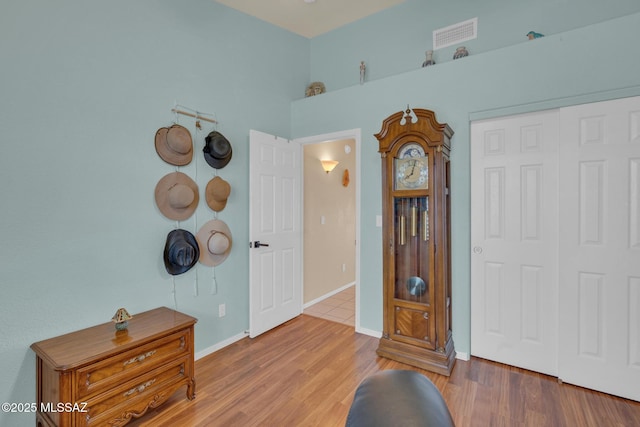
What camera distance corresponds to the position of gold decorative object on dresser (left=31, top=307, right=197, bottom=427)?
5.13ft

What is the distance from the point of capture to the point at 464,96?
2.61 meters

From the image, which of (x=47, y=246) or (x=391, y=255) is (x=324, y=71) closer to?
(x=391, y=255)

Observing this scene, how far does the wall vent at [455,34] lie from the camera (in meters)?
2.90

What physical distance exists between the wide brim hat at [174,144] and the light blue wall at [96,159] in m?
0.06

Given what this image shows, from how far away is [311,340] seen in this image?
300 cm

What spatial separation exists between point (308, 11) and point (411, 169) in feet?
6.97

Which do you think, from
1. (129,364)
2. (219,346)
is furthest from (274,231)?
(129,364)

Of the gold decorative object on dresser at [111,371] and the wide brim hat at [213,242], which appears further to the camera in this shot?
the wide brim hat at [213,242]

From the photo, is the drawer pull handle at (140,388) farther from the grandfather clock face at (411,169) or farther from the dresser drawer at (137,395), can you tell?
the grandfather clock face at (411,169)

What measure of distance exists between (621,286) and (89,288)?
3598 millimetres

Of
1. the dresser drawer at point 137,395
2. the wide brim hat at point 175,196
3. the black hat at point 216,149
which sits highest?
the black hat at point 216,149

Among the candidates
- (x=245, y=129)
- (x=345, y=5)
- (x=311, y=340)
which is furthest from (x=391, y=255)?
(x=345, y=5)

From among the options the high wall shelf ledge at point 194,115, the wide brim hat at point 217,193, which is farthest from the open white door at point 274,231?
the high wall shelf ledge at point 194,115

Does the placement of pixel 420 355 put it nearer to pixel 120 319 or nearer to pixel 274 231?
pixel 274 231
